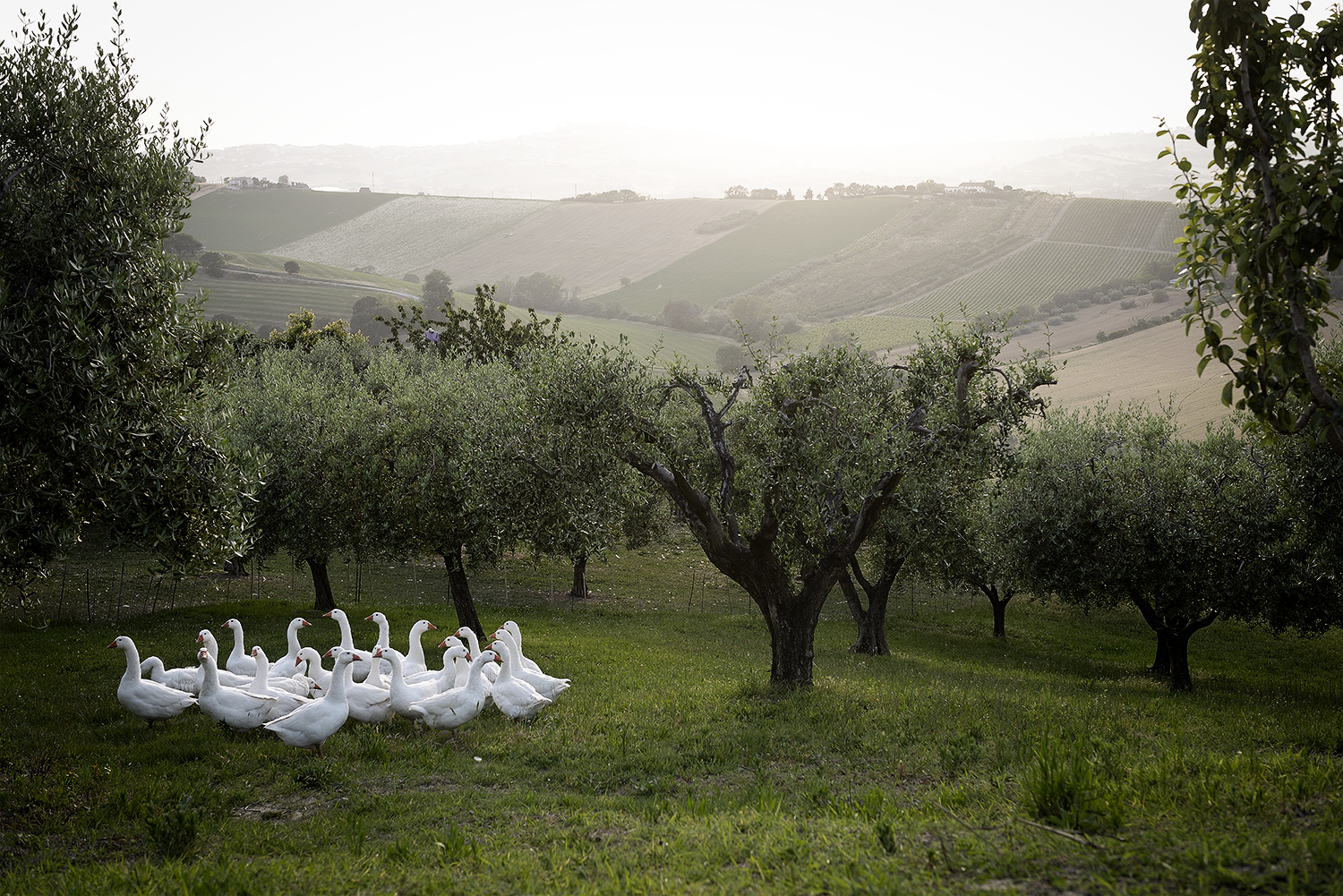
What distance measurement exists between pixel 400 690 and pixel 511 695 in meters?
2.01

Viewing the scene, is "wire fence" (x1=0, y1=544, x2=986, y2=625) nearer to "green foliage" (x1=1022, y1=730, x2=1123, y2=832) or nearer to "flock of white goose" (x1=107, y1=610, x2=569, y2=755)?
"flock of white goose" (x1=107, y1=610, x2=569, y2=755)

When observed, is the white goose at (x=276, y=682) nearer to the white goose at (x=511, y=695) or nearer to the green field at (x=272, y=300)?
the white goose at (x=511, y=695)

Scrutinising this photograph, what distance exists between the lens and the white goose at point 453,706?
14539 mm

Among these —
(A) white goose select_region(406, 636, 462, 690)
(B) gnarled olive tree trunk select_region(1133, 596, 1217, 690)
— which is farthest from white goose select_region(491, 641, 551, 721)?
(B) gnarled olive tree trunk select_region(1133, 596, 1217, 690)

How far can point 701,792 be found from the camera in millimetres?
11367

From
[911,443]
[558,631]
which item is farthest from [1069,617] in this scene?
[911,443]

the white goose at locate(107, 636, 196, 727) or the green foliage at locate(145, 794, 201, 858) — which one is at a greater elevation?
the green foliage at locate(145, 794, 201, 858)

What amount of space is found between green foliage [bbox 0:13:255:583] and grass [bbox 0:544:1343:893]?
149 inches

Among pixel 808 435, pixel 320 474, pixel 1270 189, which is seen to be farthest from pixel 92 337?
pixel 320 474

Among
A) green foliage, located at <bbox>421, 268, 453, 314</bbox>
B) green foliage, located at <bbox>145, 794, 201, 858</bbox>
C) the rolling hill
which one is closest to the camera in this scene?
green foliage, located at <bbox>145, 794, 201, 858</bbox>

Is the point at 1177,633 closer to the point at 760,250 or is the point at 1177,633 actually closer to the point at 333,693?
the point at 333,693

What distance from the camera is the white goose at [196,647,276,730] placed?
14.3m

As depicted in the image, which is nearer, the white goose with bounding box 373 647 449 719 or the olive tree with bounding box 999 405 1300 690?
the white goose with bounding box 373 647 449 719

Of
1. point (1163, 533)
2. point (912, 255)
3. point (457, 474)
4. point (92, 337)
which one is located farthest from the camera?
point (912, 255)
